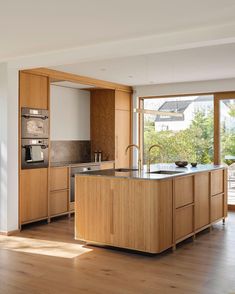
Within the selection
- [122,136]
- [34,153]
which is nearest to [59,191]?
[34,153]

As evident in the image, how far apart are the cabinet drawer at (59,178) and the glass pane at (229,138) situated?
312 cm

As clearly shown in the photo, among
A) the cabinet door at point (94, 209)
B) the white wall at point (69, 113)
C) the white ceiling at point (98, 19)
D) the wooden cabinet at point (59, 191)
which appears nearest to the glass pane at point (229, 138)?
the white wall at point (69, 113)

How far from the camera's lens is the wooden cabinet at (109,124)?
8.49m

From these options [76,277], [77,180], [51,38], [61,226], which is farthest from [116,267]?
[51,38]

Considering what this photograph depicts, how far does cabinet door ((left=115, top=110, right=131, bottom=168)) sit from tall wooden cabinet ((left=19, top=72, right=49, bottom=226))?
7.38ft

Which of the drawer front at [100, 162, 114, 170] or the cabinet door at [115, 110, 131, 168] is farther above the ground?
the cabinet door at [115, 110, 131, 168]

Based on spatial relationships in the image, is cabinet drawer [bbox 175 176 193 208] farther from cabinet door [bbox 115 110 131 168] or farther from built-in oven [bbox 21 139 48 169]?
cabinet door [bbox 115 110 131 168]

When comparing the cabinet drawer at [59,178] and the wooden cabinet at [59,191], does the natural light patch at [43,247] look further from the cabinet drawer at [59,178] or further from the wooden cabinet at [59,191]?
the cabinet drawer at [59,178]

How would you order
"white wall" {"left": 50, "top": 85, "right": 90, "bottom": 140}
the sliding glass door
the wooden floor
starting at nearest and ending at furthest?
the wooden floor, "white wall" {"left": 50, "top": 85, "right": 90, "bottom": 140}, the sliding glass door

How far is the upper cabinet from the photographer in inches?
243

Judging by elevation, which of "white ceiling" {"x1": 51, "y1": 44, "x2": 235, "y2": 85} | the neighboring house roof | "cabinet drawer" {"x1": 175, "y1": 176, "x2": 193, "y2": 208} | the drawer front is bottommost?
"cabinet drawer" {"x1": 175, "y1": 176, "x2": 193, "y2": 208}

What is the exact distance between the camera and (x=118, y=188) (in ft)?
16.1

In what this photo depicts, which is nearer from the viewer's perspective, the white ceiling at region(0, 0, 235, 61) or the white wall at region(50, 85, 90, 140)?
the white ceiling at region(0, 0, 235, 61)

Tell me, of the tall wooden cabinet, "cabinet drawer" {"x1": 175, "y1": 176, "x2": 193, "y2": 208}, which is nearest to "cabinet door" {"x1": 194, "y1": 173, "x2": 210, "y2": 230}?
"cabinet drawer" {"x1": 175, "y1": 176, "x2": 193, "y2": 208}
